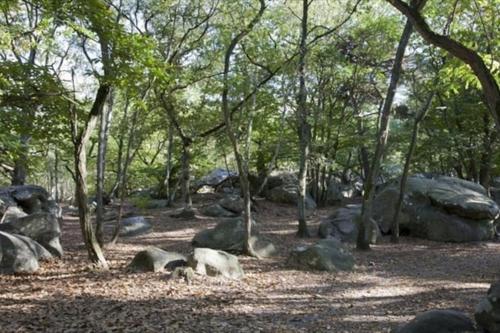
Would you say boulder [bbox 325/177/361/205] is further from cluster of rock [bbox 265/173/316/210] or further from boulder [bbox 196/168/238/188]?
boulder [bbox 196/168/238/188]

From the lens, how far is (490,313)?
4.88m

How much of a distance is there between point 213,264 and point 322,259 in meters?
2.77

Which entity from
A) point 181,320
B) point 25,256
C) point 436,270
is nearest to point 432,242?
point 436,270

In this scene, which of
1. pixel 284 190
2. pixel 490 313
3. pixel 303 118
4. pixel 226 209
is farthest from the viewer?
pixel 284 190

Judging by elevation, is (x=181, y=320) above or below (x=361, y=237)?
below

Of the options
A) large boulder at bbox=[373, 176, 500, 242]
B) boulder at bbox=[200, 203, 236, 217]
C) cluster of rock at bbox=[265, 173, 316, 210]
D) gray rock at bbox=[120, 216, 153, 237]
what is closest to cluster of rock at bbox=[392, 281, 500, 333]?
large boulder at bbox=[373, 176, 500, 242]

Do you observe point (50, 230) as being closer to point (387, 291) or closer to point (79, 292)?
point (79, 292)

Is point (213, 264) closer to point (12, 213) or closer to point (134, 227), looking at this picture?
point (134, 227)

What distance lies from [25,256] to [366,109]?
19.8 metres

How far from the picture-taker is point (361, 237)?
12.9 metres

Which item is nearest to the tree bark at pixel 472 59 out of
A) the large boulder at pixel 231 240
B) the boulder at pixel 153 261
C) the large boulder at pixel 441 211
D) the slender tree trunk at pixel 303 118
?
the boulder at pixel 153 261

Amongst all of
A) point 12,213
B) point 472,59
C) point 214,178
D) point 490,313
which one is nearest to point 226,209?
point 12,213

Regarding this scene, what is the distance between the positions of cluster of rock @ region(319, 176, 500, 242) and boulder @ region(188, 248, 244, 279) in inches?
247

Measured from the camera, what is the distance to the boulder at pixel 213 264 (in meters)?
8.97
